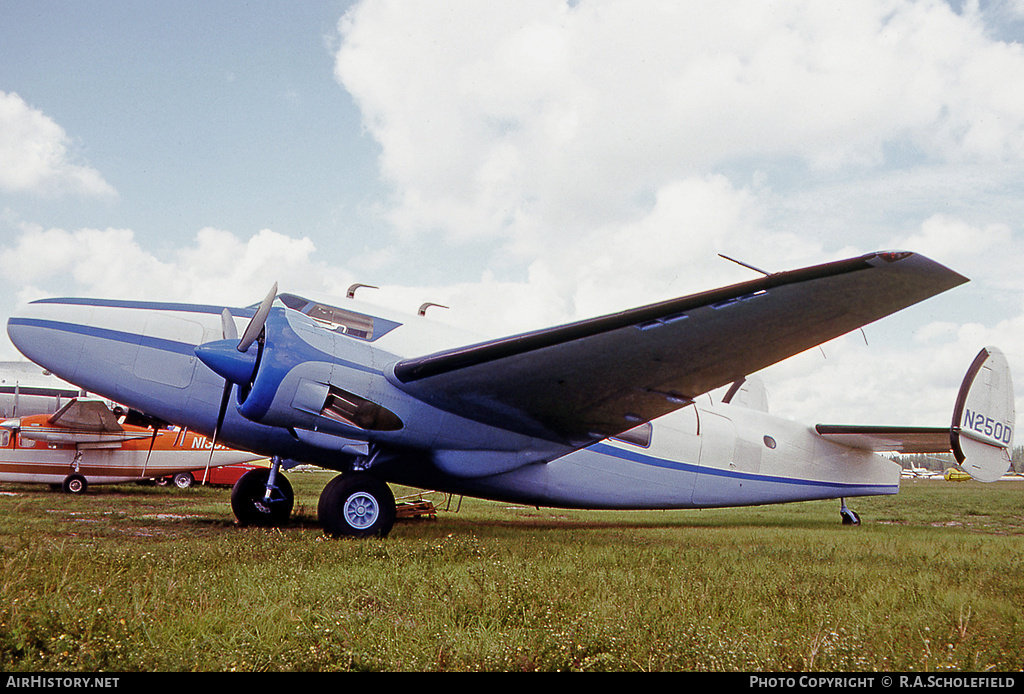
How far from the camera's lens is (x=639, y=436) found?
9.82 m

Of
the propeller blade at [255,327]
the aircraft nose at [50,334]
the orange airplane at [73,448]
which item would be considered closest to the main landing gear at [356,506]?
the propeller blade at [255,327]

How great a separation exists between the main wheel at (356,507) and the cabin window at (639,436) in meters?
3.94

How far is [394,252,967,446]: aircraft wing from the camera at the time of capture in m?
5.11

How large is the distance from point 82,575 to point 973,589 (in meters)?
6.73

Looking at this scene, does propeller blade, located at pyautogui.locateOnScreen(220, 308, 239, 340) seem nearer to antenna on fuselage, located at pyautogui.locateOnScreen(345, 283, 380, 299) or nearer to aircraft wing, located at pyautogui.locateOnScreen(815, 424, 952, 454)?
antenna on fuselage, located at pyautogui.locateOnScreen(345, 283, 380, 299)

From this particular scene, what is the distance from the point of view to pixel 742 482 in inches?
430

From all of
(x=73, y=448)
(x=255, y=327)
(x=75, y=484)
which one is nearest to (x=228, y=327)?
(x=255, y=327)

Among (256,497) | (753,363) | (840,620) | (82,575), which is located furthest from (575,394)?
(256,497)

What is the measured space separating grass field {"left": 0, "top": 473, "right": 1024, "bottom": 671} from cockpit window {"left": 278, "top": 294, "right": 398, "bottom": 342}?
257cm

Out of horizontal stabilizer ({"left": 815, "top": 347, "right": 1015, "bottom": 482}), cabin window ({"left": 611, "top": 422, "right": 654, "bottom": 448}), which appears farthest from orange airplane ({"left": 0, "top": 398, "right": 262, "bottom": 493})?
horizontal stabilizer ({"left": 815, "top": 347, "right": 1015, "bottom": 482})

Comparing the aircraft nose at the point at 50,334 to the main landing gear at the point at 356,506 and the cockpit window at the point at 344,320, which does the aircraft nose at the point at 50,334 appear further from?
the main landing gear at the point at 356,506

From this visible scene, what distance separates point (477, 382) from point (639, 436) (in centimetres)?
391

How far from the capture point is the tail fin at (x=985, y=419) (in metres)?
9.19

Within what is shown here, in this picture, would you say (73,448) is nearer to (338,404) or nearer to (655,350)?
(338,404)
